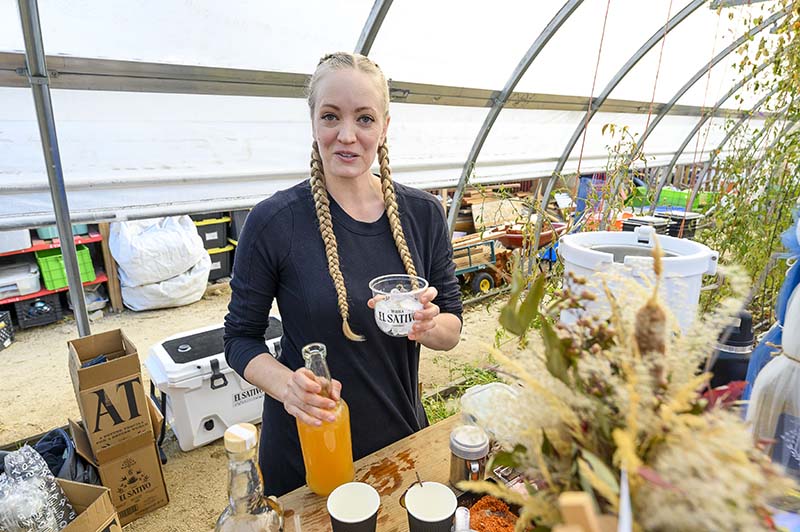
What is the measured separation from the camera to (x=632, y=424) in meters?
0.40

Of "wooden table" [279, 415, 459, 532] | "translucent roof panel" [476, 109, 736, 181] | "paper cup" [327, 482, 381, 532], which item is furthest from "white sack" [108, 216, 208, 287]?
"paper cup" [327, 482, 381, 532]

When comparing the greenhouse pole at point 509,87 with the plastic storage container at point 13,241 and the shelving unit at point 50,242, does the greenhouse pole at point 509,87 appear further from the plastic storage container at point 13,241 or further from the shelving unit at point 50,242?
the plastic storage container at point 13,241

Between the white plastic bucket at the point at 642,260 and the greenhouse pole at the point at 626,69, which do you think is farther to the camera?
the greenhouse pole at the point at 626,69

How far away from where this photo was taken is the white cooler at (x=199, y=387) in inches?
111

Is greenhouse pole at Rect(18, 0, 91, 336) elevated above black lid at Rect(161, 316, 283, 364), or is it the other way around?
greenhouse pole at Rect(18, 0, 91, 336)

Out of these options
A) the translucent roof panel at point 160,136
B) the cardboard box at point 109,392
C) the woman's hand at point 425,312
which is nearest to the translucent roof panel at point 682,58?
the translucent roof panel at point 160,136

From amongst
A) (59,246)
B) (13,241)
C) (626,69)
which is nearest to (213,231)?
(59,246)

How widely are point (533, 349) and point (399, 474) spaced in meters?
0.78

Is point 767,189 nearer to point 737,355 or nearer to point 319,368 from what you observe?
point 737,355

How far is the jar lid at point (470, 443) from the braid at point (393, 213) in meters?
0.48

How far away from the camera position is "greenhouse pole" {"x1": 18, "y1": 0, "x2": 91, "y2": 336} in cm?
170

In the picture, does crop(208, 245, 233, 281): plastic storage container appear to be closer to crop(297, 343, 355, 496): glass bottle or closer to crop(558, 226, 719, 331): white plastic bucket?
crop(297, 343, 355, 496): glass bottle

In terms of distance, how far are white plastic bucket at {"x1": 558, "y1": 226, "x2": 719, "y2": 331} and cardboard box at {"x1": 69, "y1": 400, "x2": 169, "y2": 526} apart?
7.95ft

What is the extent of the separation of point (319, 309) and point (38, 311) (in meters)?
5.25
